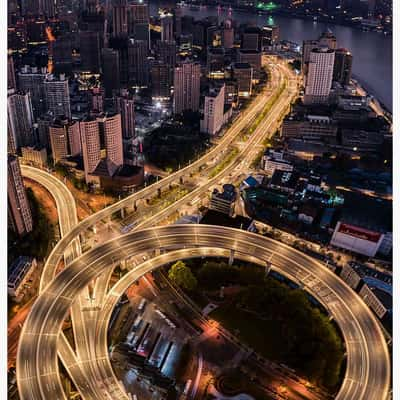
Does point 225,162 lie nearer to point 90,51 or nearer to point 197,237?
point 197,237

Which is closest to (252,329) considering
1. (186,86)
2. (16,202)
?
(16,202)

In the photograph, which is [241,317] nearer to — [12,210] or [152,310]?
[152,310]

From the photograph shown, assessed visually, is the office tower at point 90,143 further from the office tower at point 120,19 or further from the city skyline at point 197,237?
the office tower at point 120,19

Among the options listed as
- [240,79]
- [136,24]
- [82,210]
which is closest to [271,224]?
[82,210]

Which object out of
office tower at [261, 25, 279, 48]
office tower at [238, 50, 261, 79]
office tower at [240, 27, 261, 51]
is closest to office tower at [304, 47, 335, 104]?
office tower at [238, 50, 261, 79]

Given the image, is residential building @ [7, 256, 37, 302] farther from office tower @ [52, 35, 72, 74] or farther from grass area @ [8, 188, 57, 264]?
office tower @ [52, 35, 72, 74]

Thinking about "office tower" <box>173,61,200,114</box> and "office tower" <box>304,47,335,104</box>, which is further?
"office tower" <box>304,47,335,104</box>

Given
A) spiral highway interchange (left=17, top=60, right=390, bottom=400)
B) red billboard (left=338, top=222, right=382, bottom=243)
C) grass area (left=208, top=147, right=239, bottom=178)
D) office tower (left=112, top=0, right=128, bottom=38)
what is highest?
office tower (left=112, top=0, right=128, bottom=38)
